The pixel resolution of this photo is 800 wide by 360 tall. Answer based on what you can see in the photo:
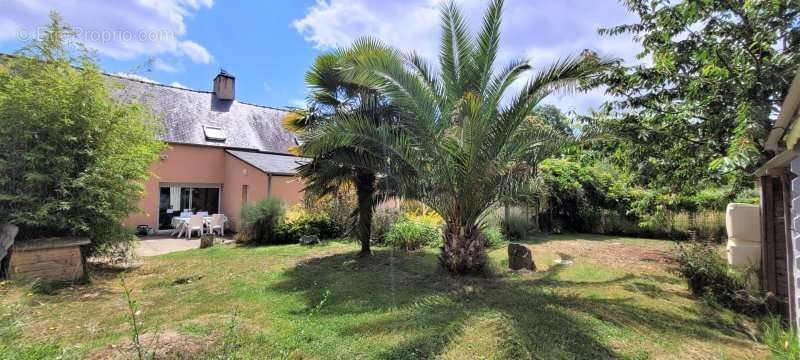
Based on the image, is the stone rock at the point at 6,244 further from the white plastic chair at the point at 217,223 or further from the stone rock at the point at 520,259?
the stone rock at the point at 520,259

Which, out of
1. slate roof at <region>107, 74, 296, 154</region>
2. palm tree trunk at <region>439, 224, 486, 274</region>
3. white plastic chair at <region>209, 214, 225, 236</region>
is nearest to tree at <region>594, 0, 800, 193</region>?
palm tree trunk at <region>439, 224, 486, 274</region>

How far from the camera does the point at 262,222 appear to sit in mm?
12977

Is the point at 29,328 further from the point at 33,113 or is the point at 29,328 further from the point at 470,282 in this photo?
the point at 470,282

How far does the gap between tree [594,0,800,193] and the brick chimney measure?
2086 cm

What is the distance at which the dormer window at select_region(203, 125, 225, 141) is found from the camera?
61.8 feet

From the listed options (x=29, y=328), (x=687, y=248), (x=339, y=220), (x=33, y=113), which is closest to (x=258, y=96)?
(x=339, y=220)

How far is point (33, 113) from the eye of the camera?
690cm

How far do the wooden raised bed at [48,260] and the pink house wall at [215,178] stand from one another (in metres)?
8.45

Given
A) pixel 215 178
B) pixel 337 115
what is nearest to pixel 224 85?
pixel 215 178

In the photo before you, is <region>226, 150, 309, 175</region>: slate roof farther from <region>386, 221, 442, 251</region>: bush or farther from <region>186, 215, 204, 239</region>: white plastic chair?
<region>386, 221, 442, 251</region>: bush

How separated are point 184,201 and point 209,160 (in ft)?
8.02

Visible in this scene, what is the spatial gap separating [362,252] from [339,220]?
4513 millimetres

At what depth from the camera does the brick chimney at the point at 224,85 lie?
21672mm

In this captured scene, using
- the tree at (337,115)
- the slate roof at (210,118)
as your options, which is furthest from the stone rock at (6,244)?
the slate roof at (210,118)
